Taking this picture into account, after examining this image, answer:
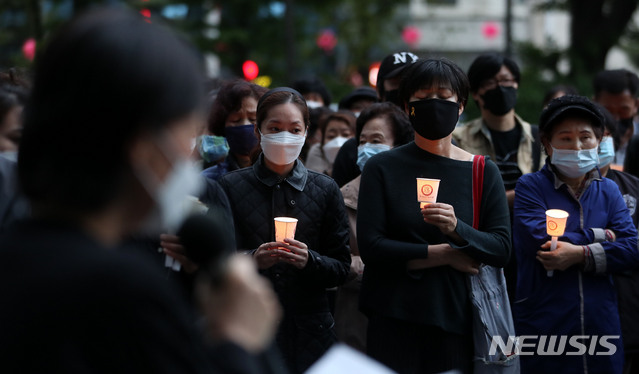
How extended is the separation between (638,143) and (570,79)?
29.7ft

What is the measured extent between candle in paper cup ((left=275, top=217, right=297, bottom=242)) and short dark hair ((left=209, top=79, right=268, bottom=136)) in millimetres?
1591

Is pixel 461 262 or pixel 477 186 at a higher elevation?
pixel 477 186

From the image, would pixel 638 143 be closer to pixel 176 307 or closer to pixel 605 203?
pixel 605 203

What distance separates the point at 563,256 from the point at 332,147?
9.38 feet

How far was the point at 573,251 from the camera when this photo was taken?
483cm

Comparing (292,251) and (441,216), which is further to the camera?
(292,251)

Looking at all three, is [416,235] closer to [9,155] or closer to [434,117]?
[434,117]

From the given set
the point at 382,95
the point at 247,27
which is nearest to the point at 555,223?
the point at 382,95

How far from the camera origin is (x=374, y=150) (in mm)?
5898

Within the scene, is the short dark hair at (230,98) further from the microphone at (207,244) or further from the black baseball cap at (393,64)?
the microphone at (207,244)

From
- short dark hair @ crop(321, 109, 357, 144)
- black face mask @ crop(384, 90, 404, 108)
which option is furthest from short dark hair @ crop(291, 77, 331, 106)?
black face mask @ crop(384, 90, 404, 108)

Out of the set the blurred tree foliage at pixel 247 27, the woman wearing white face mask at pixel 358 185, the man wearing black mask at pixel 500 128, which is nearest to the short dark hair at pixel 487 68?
the man wearing black mask at pixel 500 128

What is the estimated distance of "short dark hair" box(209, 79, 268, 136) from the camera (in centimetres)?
583

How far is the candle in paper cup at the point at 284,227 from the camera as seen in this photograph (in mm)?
4449
